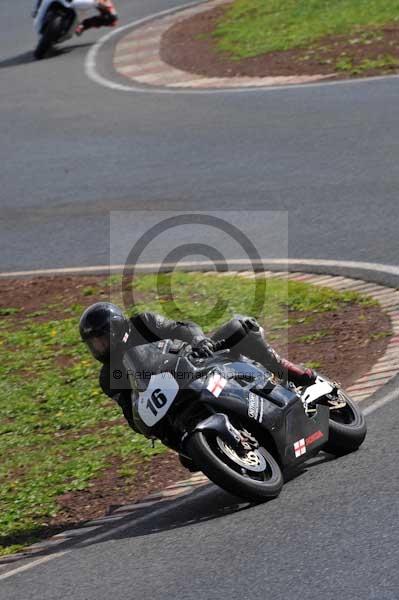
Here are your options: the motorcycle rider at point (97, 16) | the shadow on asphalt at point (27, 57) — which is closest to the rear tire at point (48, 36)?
the shadow on asphalt at point (27, 57)

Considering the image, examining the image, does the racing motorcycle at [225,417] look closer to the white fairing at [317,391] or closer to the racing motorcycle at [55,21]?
the white fairing at [317,391]

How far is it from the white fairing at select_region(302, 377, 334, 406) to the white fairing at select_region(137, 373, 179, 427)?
97 cm

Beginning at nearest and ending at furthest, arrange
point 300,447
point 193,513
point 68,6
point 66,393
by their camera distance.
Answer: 1. point 193,513
2. point 300,447
3. point 66,393
4. point 68,6

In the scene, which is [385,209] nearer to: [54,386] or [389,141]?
[389,141]

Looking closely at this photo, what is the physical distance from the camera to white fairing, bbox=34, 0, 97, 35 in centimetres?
2205

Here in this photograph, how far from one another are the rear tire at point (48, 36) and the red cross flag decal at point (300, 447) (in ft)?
52.6

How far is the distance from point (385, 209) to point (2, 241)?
4.48 meters

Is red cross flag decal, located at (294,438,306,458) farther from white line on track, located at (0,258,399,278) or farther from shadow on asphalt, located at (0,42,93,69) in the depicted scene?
shadow on asphalt, located at (0,42,93,69)

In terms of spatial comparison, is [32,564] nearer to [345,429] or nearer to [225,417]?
[225,417]

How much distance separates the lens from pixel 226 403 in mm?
6926

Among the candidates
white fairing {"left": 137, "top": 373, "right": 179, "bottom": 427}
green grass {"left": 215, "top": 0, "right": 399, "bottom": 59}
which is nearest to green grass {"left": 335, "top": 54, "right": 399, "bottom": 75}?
green grass {"left": 215, "top": 0, "right": 399, "bottom": 59}

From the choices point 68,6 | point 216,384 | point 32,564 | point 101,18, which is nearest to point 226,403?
point 216,384

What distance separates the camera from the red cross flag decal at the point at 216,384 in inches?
273

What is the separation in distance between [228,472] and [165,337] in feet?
3.66
